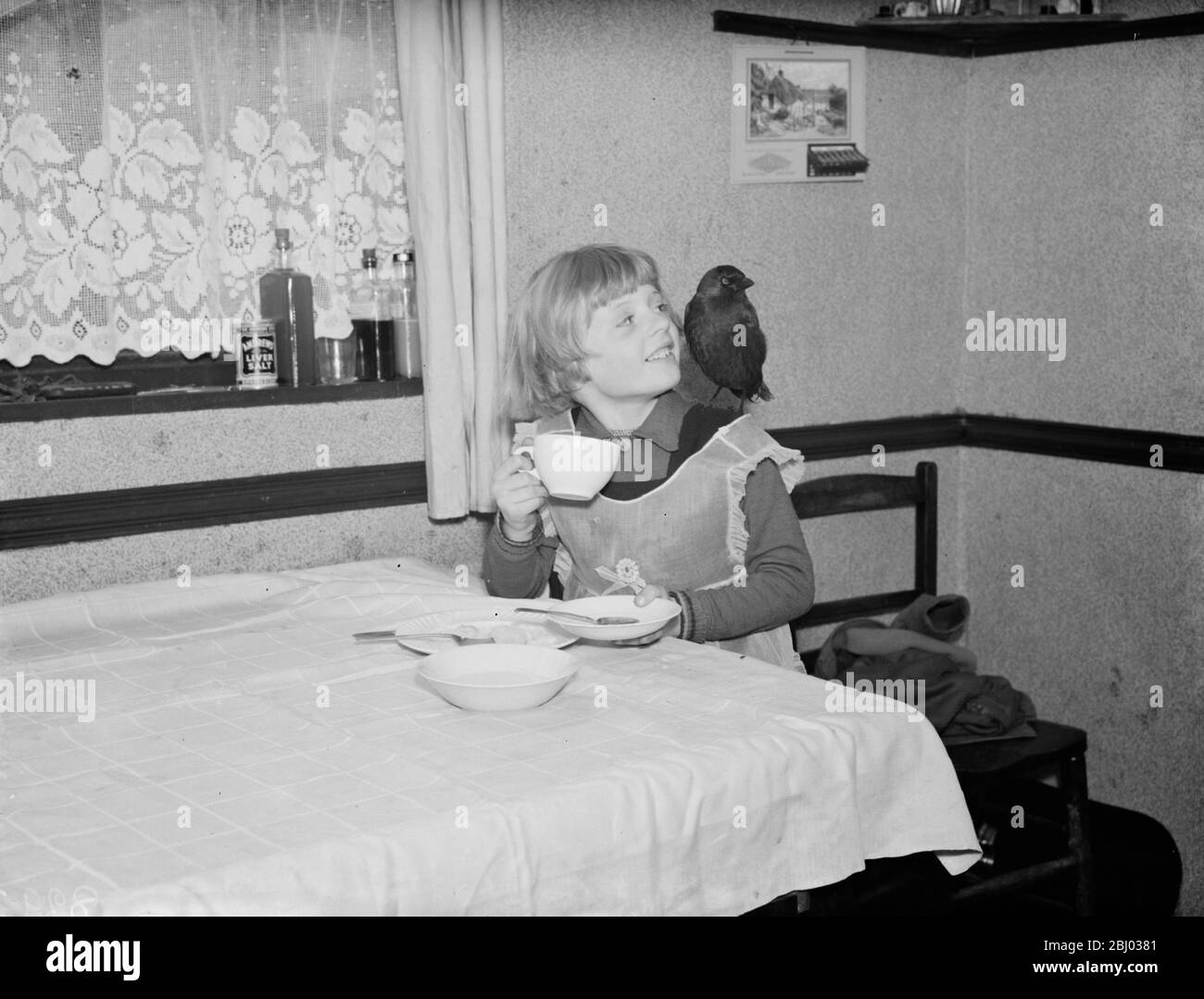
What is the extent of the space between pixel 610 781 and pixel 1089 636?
2052 millimetres

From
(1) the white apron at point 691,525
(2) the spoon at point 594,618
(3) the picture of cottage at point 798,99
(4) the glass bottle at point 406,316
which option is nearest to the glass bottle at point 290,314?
(4) the glass bottle at point 406,316

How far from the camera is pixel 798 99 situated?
2912 mm

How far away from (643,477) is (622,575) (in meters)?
0.15

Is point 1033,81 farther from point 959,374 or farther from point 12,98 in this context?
point 12,98

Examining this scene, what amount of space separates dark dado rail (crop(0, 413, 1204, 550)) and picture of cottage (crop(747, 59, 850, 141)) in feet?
2.10

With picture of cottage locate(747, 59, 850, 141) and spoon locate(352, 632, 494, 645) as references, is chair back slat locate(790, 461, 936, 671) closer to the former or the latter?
picture of cottage locate(747, 59, 850, 141)

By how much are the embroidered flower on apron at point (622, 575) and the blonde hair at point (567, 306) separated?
0.28 m

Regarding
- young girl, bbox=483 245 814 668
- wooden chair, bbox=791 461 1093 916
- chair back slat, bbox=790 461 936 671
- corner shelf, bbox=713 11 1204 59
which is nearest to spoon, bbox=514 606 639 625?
young girl, bbox=483 245 814 668

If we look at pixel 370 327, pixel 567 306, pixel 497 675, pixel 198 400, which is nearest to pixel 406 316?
pixel 370 327

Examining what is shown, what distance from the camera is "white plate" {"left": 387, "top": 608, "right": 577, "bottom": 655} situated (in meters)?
1.70

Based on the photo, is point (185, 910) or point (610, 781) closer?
point (185, 910)

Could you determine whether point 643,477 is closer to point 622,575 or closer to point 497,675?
point 622,575

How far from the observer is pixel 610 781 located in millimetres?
1287
